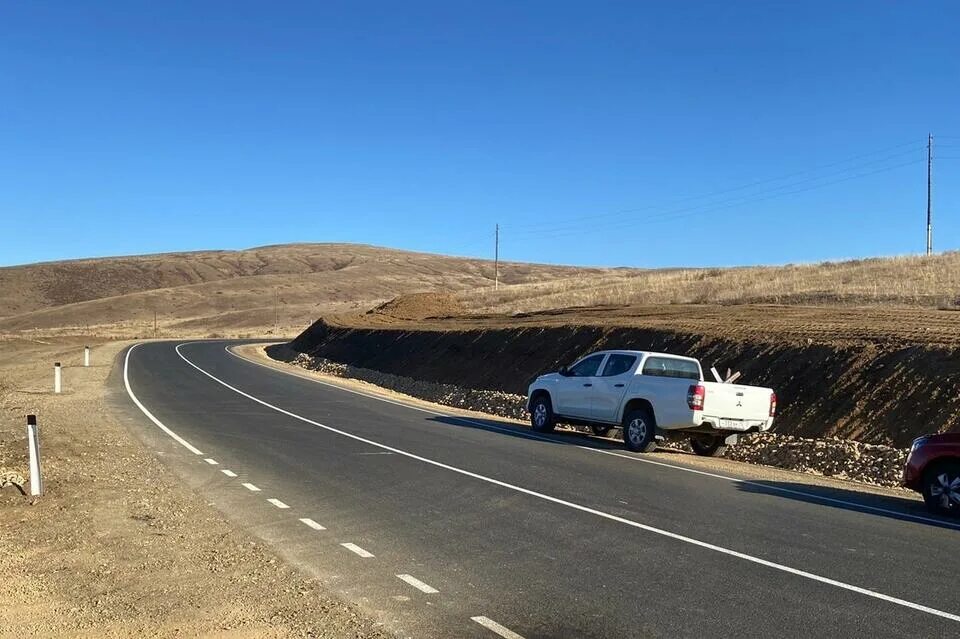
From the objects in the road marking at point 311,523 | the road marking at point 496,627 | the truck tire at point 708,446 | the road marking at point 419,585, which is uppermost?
the road marking at point 496,627

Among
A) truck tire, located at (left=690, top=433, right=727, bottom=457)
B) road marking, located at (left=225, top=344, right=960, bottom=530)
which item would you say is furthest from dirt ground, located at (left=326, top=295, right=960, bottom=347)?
road marking, located at (left=225, top=344, right=960, bottom=530)

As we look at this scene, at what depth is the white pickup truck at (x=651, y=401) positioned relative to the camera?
49.2 ft

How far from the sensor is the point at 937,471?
10.7 metres

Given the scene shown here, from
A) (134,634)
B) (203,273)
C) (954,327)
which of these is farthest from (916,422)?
(203,273)

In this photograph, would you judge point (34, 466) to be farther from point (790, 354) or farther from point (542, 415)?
point (790, 354)

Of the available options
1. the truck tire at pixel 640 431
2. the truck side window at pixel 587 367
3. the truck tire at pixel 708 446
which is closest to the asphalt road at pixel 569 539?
the truck tire at pixel 640 431

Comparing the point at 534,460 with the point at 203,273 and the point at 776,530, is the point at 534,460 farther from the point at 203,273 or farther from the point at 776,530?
the point at 203,273

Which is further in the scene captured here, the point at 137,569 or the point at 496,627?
the point at 137,569

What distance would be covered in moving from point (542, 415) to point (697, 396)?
4.73 metres

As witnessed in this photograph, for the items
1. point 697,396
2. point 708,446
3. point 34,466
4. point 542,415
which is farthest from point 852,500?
point 34,466

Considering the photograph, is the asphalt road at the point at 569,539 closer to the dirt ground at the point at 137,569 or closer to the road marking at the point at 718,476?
the road marking at the point at 718,476

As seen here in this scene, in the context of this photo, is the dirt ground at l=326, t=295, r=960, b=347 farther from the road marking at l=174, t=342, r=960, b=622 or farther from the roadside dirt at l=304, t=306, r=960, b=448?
the road marking at l=174, t=342, r=960, b=622

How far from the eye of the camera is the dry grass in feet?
112

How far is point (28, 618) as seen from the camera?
595 centimetres
